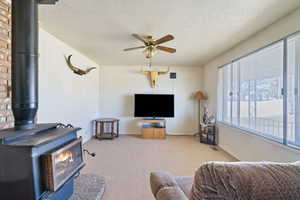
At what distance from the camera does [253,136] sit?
9.12ft

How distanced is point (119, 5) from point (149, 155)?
2848 millimetres

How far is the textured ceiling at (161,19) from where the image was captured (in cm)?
189

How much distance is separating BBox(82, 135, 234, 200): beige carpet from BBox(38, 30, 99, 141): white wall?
95 cm

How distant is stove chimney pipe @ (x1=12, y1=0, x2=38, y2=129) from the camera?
1.49 meters

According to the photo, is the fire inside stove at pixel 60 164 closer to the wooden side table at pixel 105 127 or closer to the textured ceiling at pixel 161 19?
the textured ceiling at pixel 161 19

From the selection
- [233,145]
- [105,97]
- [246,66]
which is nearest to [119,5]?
[246,66]

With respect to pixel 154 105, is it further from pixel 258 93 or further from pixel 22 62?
pixel 22 62

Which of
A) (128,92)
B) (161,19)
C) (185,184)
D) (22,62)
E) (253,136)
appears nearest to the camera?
(185,184)


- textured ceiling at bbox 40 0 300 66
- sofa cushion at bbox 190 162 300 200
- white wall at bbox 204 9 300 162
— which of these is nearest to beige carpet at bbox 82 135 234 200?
white wall at bbox 204 9 300 162

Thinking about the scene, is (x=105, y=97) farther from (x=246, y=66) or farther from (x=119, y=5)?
(x=246, y=66)

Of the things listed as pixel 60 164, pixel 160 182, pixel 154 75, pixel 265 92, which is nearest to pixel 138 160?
pixel 60 164

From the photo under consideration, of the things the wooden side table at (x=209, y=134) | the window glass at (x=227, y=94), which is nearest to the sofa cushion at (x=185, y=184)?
the window glass at (x=227, y=94)

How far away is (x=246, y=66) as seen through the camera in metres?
3.15

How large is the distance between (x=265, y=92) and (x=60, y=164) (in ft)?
10.1
